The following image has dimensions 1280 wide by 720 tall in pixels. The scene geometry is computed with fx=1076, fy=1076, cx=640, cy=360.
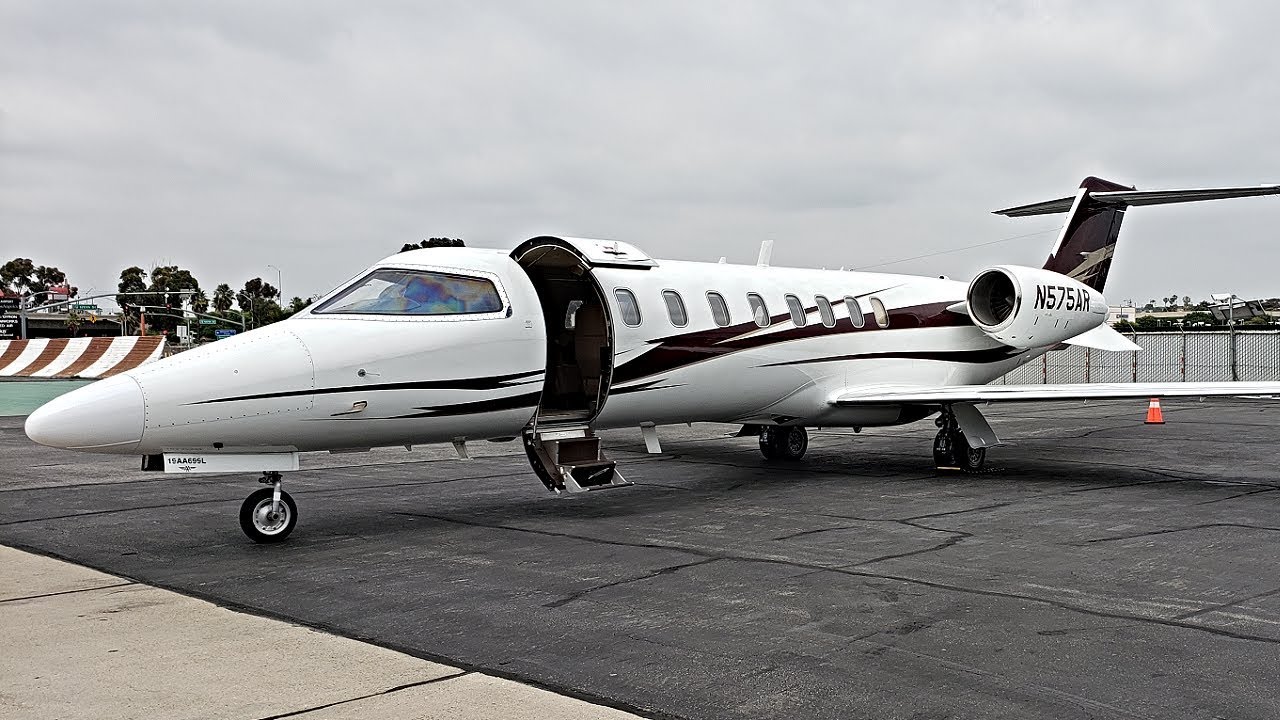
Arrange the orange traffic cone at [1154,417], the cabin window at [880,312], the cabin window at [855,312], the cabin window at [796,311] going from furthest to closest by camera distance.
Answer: the orange traffic cone at [1154,417]
the cabin window at [880,312]
the cabin window at [855,312]
the cabin window at [796,311]

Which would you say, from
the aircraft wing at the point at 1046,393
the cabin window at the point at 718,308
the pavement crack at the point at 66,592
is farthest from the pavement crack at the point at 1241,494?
the pavement crack at the point at 66,592

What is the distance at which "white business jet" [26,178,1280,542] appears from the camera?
8.17 m

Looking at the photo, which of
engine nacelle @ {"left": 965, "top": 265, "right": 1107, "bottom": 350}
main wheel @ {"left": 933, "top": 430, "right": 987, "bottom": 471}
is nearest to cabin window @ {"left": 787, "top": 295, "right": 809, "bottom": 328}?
main wheel @ {"left": 933, "top": 430, "right": 987, "bottom": 471}

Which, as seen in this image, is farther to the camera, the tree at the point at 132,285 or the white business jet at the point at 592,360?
the tree at the point at 132,285

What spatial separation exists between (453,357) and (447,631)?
3.76m

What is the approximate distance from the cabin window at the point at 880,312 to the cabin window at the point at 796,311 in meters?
1.46

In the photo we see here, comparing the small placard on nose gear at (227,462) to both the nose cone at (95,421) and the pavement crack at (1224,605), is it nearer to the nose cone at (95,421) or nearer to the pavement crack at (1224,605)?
the nose cone at (95,421)

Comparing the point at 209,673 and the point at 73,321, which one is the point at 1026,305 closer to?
the point at 209,673

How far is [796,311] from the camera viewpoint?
13.2m

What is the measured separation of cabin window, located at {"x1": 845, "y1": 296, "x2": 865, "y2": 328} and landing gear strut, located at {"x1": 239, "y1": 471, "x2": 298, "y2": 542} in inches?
304

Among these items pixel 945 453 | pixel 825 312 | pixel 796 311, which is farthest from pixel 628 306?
pixel 945 453

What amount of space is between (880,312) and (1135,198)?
16.2 feet

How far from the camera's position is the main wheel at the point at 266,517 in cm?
858

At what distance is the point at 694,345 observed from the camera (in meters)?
11.7
